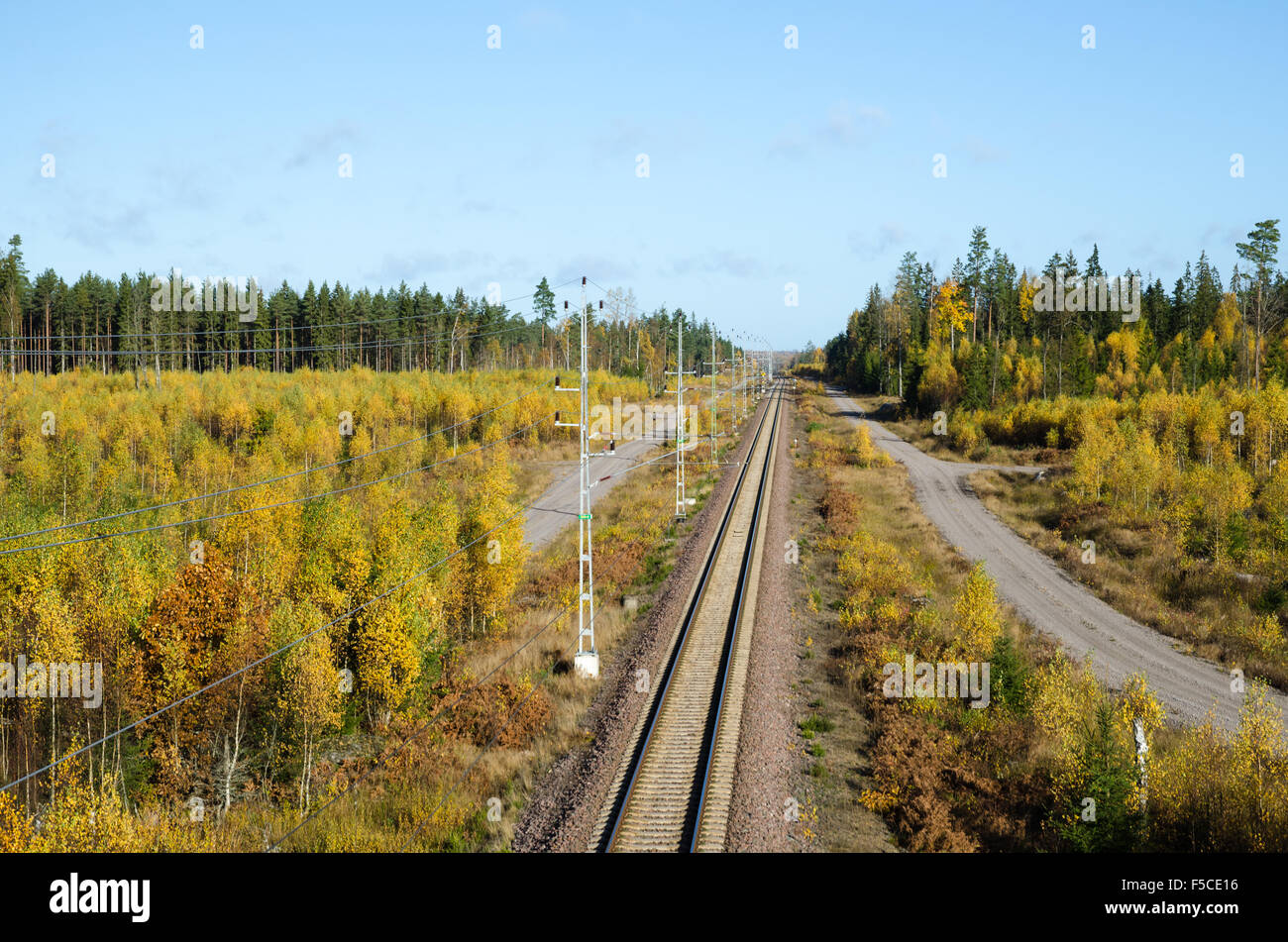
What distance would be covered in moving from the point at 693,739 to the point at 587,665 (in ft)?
18.9

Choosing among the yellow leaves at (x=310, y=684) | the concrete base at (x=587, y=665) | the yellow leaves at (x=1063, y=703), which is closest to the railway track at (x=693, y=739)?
the concrete base at (x=587, y=665)

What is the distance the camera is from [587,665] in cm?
2445

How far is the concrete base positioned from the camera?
24.4m

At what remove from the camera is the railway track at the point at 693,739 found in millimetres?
15547

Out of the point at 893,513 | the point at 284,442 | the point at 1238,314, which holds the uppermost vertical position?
the point at 1238,314

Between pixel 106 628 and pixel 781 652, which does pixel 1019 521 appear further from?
pixel 106 628

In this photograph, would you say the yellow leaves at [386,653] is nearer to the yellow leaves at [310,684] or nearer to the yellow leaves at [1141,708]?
the yellow leaves at [310,684]

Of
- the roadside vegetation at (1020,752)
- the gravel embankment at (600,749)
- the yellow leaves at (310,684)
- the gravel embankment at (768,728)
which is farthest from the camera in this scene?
the yellow leaves at (310,684)

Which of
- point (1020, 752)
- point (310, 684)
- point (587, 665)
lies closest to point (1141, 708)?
point (1020, 752)

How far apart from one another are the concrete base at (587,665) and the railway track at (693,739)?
2237 mm

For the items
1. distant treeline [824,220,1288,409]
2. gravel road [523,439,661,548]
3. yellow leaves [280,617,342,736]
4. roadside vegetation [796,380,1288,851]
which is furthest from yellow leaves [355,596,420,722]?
distant treeline [824,220,1288,409]

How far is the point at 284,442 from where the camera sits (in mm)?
69250

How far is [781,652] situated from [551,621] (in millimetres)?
9935
